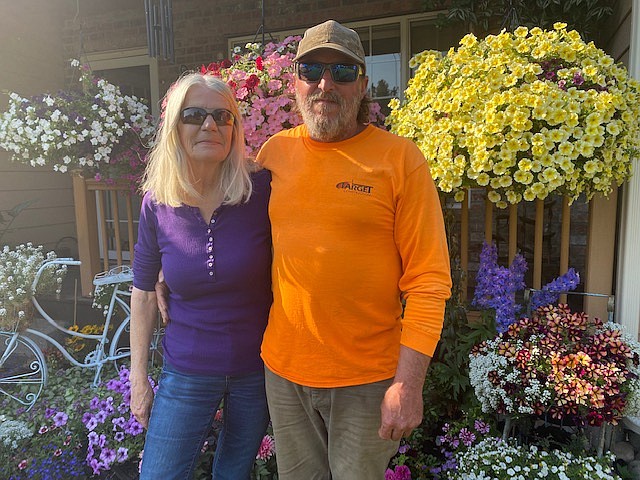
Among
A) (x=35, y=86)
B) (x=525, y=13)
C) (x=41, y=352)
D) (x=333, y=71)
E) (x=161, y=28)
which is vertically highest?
(x=525, y=13)

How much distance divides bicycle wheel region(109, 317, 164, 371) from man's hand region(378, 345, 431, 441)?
6.59 feet

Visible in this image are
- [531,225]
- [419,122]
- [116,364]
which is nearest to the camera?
[419,122]

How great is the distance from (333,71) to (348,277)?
0.63 meters

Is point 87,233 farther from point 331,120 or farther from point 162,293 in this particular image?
point 331,120

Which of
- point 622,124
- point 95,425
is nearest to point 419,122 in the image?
point 622,124

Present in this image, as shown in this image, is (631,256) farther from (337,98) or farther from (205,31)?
(205,31)

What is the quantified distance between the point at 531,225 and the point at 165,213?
159 inches

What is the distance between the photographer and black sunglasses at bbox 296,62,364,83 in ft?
4.57

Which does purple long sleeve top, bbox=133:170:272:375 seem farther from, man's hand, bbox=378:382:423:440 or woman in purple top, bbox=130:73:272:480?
man's hand, bbox=378:382:423:440

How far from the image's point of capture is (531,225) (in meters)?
4.61

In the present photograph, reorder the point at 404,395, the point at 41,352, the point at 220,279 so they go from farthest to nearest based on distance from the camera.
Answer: the point at 41,352, the point at 220,279, the point at 404,395

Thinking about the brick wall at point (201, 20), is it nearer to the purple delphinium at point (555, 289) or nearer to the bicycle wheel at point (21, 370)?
the bicycle wheel at point (21, 370)

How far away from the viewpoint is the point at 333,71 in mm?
1394

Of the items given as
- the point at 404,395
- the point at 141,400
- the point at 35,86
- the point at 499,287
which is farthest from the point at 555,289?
the point at 35,86
